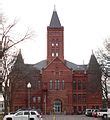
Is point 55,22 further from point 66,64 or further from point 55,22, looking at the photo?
point 66,64

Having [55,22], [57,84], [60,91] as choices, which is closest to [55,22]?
[55,22]

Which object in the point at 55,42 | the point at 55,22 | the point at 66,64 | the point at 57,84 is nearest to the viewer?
the point at 57,84

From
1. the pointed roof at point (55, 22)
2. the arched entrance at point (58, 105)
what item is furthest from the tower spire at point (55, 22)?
the arched entrance at point (58, 105)

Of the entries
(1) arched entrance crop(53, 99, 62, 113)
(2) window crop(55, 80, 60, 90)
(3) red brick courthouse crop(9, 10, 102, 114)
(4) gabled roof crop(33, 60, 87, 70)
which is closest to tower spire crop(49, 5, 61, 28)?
(3) red brick courthouse crop(9, 10, 102, 114)

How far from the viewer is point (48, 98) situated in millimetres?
118375

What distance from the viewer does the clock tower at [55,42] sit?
407ft

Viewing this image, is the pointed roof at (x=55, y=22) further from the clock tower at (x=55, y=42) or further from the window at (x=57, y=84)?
the window at (x=57, y=84)

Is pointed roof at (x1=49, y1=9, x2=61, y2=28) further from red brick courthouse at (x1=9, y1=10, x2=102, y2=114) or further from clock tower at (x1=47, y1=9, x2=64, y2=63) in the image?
red brick courthouse at (x1=9, y1=10, x2=102, y2=114)

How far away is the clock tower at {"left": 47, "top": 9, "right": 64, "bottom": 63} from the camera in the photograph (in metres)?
124

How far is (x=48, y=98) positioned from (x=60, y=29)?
65.6 feet

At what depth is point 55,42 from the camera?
12475cm

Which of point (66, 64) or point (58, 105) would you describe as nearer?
point (58, 105)

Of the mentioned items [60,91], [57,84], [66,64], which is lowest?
[60,91]

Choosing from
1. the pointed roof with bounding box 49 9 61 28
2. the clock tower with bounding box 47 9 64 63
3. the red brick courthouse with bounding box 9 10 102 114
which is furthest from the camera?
the pointed roof with bounding box 49 9 61 28
